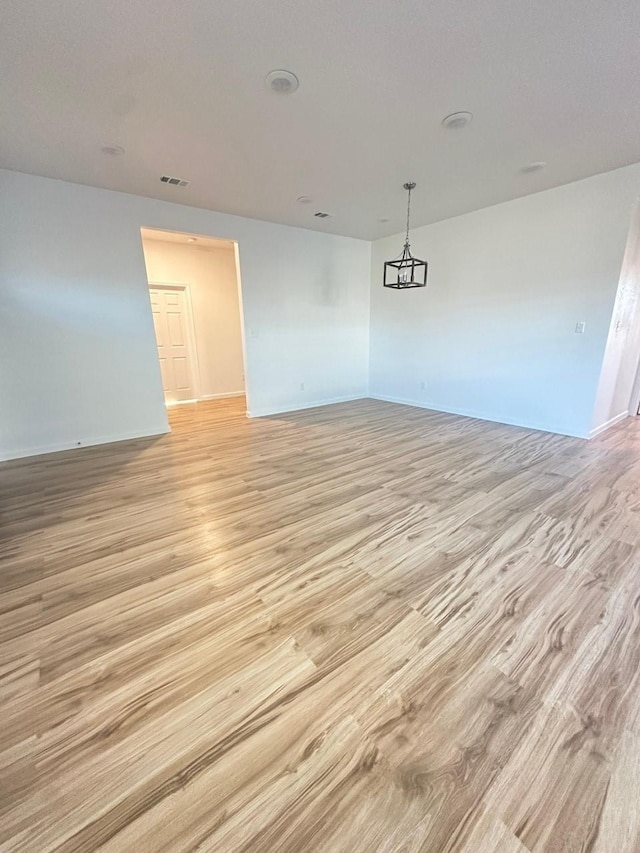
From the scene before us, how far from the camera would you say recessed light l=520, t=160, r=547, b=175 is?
322cm

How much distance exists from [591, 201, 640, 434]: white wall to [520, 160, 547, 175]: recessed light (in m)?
1.06

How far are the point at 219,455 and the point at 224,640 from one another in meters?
2.38

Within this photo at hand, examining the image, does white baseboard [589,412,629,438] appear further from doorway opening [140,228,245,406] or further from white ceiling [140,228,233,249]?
white ceiling [140,228,233,249]

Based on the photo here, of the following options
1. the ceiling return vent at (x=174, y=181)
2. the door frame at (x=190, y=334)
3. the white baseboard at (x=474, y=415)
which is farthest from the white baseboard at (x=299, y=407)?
the ceiling return vent at (x=174, y=181)

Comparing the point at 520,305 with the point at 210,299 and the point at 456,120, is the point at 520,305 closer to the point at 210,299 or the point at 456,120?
the point at 456,120

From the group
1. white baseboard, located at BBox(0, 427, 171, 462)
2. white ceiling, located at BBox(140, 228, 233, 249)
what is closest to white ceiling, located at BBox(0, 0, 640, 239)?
white ceiling, located at BBox(140, 228, 233, 249)

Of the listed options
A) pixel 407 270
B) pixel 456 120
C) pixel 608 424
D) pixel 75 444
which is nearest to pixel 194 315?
pixel 75 444

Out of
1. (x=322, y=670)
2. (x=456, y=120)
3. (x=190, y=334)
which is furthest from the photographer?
(x=190, y=334)

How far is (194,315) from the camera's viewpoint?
250 inches

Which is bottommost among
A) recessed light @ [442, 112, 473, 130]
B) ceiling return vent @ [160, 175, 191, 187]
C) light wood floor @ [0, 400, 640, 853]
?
light wood floor @ [0, 400, 640, 853]

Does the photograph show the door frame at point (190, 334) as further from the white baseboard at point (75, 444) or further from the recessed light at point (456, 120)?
the recessed light at point (456, 120)

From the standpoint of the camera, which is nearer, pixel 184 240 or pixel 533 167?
pixel 533 167

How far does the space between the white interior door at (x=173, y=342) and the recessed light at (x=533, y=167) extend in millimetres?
5371

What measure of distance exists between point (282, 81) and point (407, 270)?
3.68 metres
